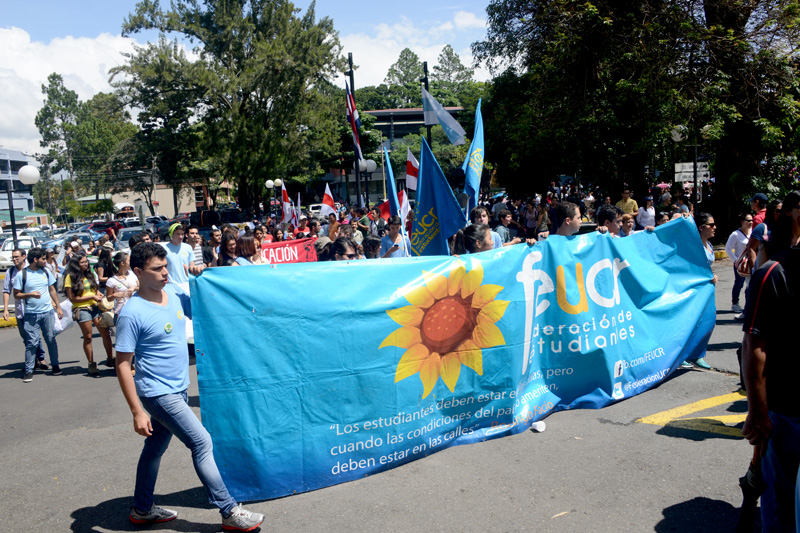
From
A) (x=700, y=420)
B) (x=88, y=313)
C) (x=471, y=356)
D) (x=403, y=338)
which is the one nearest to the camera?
(x=403, y=338)

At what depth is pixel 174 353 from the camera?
3.93 metres

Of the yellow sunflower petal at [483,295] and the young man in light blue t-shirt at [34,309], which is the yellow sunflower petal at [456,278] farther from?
the young man in light blue t-shirt at [34,309]

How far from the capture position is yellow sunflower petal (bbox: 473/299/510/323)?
5.11 meters

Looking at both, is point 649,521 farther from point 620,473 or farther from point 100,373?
point 100,373

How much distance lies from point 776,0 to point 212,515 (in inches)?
783

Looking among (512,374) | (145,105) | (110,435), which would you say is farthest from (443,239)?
(145,105)

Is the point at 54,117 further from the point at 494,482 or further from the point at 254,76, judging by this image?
the point at 494,482

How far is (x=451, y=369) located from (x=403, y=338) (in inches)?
20.2

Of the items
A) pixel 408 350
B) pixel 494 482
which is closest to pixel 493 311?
pixel 408 350

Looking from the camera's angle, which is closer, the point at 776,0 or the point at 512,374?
the point at 512,374

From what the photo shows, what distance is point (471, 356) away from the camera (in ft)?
16.4

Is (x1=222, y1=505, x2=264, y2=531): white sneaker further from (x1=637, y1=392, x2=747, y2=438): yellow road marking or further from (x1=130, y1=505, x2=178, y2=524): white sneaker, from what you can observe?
(x1=637, y1=392, x2=747, y2=438): yellow road marking

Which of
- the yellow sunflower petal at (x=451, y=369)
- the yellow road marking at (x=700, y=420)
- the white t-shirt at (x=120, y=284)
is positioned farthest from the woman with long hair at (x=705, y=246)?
the white t-shirt at (x=120, y=284)

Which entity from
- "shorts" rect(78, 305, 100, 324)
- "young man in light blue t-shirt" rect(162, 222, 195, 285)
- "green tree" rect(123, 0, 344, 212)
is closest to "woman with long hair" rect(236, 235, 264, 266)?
"young man in light blue t-shirt" rect(162, 222, 195, 285)
